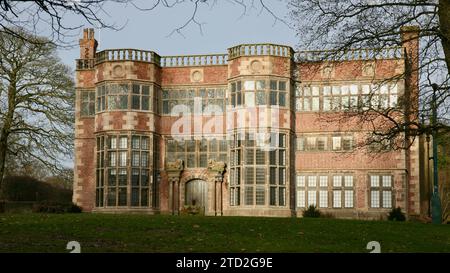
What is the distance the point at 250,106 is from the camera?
33.9m

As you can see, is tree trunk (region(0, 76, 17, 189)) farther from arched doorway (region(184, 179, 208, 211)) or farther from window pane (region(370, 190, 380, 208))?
window pane (region(370, 190, 380, 208))

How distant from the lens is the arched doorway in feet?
119

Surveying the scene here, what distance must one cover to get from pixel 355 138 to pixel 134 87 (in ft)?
40.4

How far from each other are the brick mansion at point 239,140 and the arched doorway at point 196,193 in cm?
6

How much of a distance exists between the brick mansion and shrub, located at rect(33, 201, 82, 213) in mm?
1190

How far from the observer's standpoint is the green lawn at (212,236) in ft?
49.1

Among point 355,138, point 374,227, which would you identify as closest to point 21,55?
point 355,138

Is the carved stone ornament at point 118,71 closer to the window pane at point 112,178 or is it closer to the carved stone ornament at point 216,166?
the window pane at point 112,178

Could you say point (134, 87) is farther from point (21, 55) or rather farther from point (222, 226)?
point (222, 226)

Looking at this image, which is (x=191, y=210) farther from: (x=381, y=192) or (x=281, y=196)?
(x=381, y=192)

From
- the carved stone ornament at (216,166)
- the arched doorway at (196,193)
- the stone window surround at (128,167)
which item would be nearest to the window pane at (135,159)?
the stone window surround at (128,167)

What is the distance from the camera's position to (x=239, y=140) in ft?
112

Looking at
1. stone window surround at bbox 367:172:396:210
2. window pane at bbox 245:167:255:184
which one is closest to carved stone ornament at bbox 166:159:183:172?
window pane at bbox 245:167:255:184

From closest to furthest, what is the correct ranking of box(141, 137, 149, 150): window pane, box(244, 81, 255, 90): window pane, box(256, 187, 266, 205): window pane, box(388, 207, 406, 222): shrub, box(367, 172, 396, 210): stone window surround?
box(388, 207, 406, 222): shrub, box(256, 187, 266, 205): window pane, box(244, 81, 255, 90): window pane, box(367, 172, 396, 210): stone window surround, box(141, 137, 149, 150): window pane
